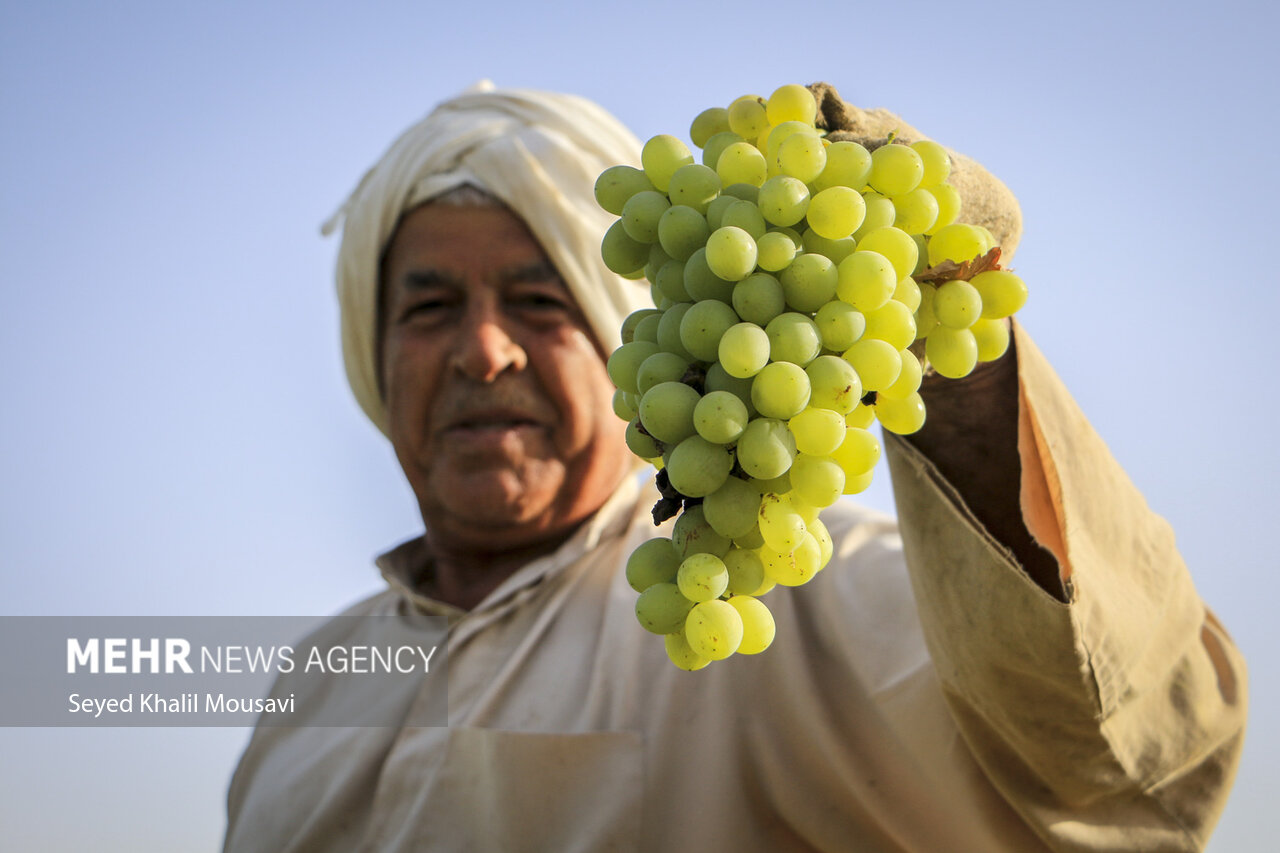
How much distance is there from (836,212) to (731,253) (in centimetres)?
11

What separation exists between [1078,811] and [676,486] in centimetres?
96

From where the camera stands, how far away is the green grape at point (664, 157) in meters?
0.95

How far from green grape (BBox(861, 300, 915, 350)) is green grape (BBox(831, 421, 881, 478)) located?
8cm

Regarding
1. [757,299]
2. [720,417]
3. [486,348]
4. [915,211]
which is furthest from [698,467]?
[486,348]

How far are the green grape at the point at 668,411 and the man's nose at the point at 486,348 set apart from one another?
139 cm

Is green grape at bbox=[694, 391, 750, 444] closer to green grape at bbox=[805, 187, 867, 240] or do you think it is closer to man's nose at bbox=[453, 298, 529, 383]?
green grape at bbox=[805, 187, 867, 240]

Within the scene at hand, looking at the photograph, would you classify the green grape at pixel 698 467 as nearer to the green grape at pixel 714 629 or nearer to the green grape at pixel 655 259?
the green grape at pixel 714 629

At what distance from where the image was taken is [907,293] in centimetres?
91

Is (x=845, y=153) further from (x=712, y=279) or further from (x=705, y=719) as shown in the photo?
(x=705, y=719)

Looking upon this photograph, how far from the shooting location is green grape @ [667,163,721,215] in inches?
35.4

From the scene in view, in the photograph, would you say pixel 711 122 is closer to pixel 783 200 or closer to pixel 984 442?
pixel 783 200

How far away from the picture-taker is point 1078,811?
4.47 ft

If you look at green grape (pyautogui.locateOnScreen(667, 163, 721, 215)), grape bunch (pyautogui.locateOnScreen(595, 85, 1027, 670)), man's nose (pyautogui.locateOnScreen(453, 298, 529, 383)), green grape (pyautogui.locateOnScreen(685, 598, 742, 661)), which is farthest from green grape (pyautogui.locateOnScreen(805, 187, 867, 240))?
man's nose (pyautogui.locateOnScreen(453, 298, 529, 383))

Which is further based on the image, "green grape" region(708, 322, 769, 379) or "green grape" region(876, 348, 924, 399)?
"green grape" region(876, 348, 924, 399)
